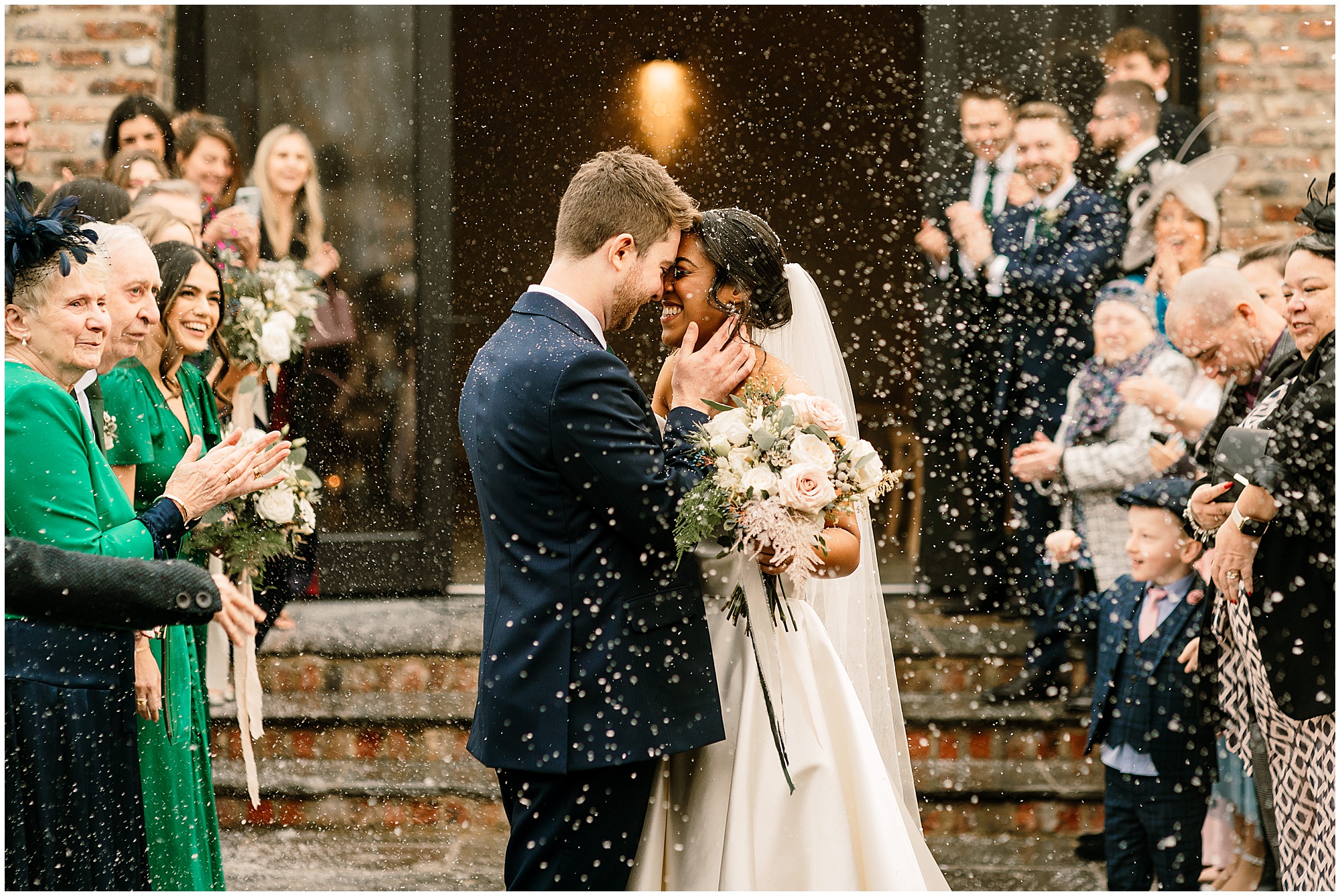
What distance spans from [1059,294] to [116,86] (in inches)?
178

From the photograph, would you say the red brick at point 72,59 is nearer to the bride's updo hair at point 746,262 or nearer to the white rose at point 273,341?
the white rose at point 273,341

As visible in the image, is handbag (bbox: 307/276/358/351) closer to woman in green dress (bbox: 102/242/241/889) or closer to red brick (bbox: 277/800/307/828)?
woman in green dress (bbox: 102/242/241/889)

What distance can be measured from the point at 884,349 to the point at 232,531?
5.86 meters

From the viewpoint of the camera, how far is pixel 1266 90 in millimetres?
5477

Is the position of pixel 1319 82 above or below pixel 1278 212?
above

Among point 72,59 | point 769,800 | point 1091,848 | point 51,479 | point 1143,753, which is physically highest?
point 72,59

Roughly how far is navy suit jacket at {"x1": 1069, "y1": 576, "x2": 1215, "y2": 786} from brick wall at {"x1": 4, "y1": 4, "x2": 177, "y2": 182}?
16.2ft

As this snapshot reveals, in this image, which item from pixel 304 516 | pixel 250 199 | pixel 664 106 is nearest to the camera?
pixel 304 516

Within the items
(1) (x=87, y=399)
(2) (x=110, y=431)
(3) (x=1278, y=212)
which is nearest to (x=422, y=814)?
(2) (x=110, y=431)

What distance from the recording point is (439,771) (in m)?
4.87

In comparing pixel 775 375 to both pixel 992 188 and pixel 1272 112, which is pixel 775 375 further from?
pixel 1272 112

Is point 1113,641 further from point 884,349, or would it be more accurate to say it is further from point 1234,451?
Result: point 884,349

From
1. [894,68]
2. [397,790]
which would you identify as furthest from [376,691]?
[894,68]

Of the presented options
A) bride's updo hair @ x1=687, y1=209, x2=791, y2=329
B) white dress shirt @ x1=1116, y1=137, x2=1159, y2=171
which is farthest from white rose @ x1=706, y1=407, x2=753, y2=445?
white dress shirt @ x1=1116, y1=137, x2=1159, y2=171
